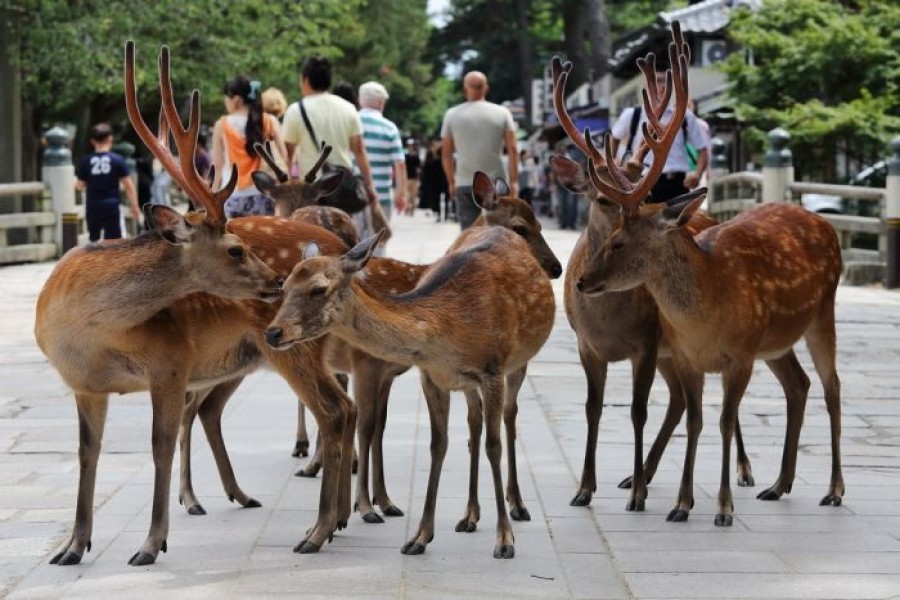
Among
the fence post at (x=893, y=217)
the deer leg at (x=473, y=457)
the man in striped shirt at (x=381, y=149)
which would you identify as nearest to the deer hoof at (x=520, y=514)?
the deer leg at (x=473, y=457)

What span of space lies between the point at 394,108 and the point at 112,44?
42.2 m

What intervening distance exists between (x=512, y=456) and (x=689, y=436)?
740 millimetres

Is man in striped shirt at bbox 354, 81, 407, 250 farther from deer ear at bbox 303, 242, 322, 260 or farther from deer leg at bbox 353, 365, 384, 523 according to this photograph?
deer ear at bbox 303, 242, 322, 260

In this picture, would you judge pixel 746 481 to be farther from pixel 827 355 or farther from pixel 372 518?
pixel 372 518

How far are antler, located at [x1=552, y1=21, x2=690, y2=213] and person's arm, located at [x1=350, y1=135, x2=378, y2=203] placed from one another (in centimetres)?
307

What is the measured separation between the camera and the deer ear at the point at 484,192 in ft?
27.4

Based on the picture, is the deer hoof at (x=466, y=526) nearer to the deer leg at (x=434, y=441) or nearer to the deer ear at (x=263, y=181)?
the deer leg at (x=434, y=441)

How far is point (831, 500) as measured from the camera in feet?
24.7

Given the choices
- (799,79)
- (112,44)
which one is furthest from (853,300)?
(112,44)

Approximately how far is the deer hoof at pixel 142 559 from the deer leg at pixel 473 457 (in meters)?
1.22

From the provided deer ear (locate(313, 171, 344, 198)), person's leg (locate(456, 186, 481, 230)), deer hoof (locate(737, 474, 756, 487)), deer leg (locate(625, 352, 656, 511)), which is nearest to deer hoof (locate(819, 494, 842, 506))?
deer hoof (locate(737, 474, 756, 487))

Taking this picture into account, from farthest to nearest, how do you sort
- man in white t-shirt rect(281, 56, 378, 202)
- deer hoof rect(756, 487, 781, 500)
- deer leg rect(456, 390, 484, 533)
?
man in white t-shirt rect(281, 56, 378, 202) → deer hoof rect(756, 487, 781, 500) → deer leg rect(456, 390, 484, 533)

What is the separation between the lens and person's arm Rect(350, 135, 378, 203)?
37.4 feet

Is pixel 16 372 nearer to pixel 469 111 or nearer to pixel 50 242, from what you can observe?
pixel 469 111
